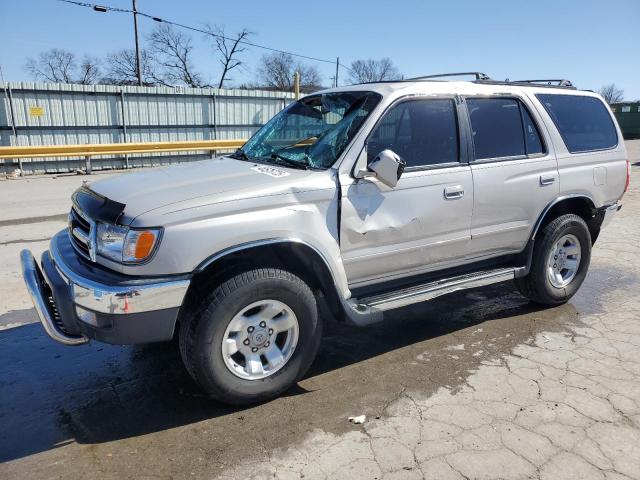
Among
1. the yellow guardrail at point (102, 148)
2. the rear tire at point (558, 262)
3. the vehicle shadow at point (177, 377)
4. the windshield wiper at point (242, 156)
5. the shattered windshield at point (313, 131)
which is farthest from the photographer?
the yellow guardrail at point (102, 148)

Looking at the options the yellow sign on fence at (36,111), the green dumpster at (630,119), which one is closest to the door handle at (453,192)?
the yellow sign on fence at (36,111)

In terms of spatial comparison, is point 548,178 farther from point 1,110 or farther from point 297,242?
point 1,110

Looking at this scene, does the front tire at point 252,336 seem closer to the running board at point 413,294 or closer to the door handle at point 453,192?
the running board at point 413,294

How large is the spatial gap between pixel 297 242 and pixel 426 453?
55.8 inches

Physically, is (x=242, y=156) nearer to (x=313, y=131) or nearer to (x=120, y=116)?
(x=313, y=131)

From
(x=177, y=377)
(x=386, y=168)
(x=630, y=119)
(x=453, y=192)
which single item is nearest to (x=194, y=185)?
(x=386, y=168)

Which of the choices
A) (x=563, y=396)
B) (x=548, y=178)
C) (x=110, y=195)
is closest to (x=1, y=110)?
(x=110, y=195)

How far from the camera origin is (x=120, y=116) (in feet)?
53.8

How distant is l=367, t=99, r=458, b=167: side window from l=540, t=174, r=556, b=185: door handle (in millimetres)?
969

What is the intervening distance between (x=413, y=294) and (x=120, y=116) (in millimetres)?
15068

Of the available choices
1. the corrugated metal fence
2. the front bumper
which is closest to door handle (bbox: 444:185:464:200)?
the front bumper

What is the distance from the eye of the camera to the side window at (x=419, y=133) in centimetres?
372

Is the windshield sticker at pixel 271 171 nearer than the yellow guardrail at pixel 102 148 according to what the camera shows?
Yes

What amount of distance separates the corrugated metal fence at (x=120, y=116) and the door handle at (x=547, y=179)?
47.6ft
